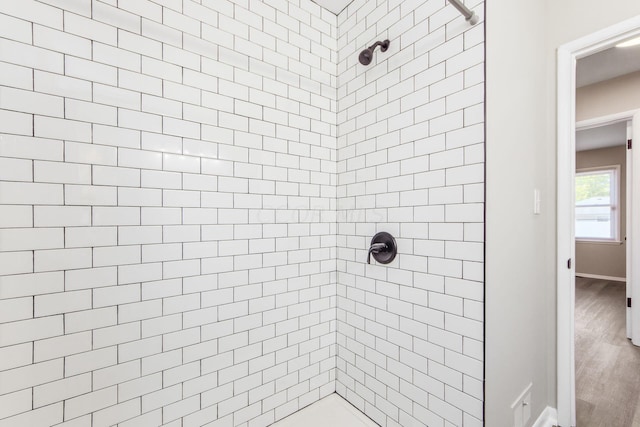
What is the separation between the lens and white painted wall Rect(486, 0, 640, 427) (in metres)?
1.07

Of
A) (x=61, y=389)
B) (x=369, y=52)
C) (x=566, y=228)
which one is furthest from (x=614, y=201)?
(x=61, y=389)

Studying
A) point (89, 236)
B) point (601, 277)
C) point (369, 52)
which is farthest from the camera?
point (601, 277)

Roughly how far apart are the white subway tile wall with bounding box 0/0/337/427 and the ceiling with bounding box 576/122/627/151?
4885 millimetres

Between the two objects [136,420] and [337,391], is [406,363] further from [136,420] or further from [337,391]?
[136,420]

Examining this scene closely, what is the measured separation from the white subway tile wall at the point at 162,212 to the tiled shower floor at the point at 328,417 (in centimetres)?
5

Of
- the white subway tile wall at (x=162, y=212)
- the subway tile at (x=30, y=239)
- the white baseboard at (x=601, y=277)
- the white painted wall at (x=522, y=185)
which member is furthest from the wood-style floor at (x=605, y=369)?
the subway tile at (x=30, y=239)

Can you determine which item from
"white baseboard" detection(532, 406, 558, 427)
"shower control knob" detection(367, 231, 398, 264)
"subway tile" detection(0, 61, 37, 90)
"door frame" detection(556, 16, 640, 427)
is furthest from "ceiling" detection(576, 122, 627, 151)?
"subway tile" detection(0, 61, 37, 90)

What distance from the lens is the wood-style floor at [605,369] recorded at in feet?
5.49

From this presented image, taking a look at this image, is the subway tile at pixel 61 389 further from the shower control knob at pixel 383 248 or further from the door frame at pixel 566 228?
the door frame at pixel 566 228

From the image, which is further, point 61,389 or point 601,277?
point 601,277

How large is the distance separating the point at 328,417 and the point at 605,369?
93.2 inches

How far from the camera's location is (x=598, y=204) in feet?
18.1

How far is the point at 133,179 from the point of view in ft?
3.48

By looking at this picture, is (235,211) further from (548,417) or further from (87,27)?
(548,417)
